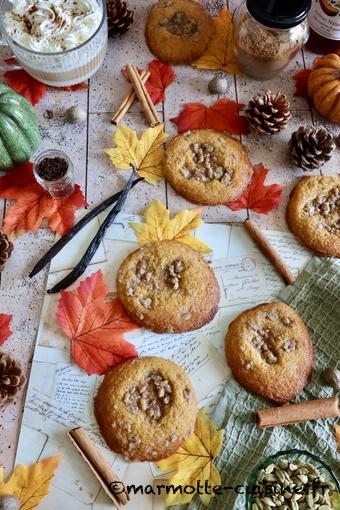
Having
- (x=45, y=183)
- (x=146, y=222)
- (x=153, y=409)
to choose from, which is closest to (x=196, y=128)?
(x=146, y=222)

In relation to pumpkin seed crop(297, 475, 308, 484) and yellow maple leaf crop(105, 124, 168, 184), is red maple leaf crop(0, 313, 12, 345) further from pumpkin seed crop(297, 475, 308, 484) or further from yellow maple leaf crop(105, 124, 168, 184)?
pumpkin seed crop(297, 475, 308, 484)

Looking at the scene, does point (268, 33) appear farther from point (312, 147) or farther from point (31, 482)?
point (31, 482)

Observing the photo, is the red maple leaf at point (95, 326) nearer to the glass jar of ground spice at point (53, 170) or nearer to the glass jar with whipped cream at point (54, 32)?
the glass jar of ground spice at point (53, 170)

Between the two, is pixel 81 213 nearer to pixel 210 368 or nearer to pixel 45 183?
pixel 45 183

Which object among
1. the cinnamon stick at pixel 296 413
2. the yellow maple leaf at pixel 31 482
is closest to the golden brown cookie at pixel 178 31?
the cinnamon stick at pixel 296 413

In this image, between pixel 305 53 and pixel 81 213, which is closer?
pixel 81 213
